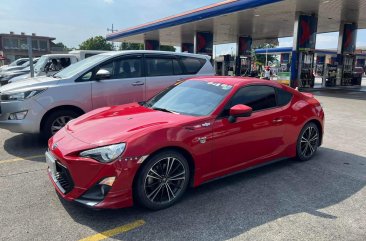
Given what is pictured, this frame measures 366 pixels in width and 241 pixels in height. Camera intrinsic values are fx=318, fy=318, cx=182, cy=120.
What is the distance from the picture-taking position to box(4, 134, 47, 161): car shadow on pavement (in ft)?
18.3

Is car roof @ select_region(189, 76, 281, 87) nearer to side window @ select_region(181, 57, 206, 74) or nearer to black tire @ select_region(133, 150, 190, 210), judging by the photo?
black tire @ select_region(133, 150, 190, 210)

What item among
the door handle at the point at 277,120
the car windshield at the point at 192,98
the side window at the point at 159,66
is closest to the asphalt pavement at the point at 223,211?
the door handle at the point at 277,120

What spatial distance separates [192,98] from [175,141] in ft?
3.41

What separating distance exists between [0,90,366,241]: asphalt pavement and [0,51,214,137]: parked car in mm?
940

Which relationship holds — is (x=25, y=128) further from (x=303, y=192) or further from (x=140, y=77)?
(x=303, y=192)

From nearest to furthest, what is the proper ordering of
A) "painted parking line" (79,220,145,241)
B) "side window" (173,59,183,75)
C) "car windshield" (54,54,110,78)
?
"painted parking line" (79,220,145,241) < "car windshield" (54,54,110,78) < "side window" (173,59,183,75)

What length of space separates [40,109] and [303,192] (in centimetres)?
452

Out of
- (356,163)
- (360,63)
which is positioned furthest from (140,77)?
(360,63)

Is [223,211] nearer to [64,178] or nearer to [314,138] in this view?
[64,178]

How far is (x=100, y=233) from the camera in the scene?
307cm

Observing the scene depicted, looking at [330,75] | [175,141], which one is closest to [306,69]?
[330,75]

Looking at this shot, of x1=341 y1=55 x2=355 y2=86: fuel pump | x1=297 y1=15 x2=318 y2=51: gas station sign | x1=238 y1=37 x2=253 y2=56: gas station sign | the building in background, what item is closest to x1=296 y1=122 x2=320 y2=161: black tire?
x1=297 y1=15 x2=318 y2=51: gas station sign

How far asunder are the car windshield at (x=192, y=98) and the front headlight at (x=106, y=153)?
1120mm

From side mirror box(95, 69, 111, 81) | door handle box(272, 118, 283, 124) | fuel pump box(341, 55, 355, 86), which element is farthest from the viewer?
fuel pump box(341, 55, 355, 86)
